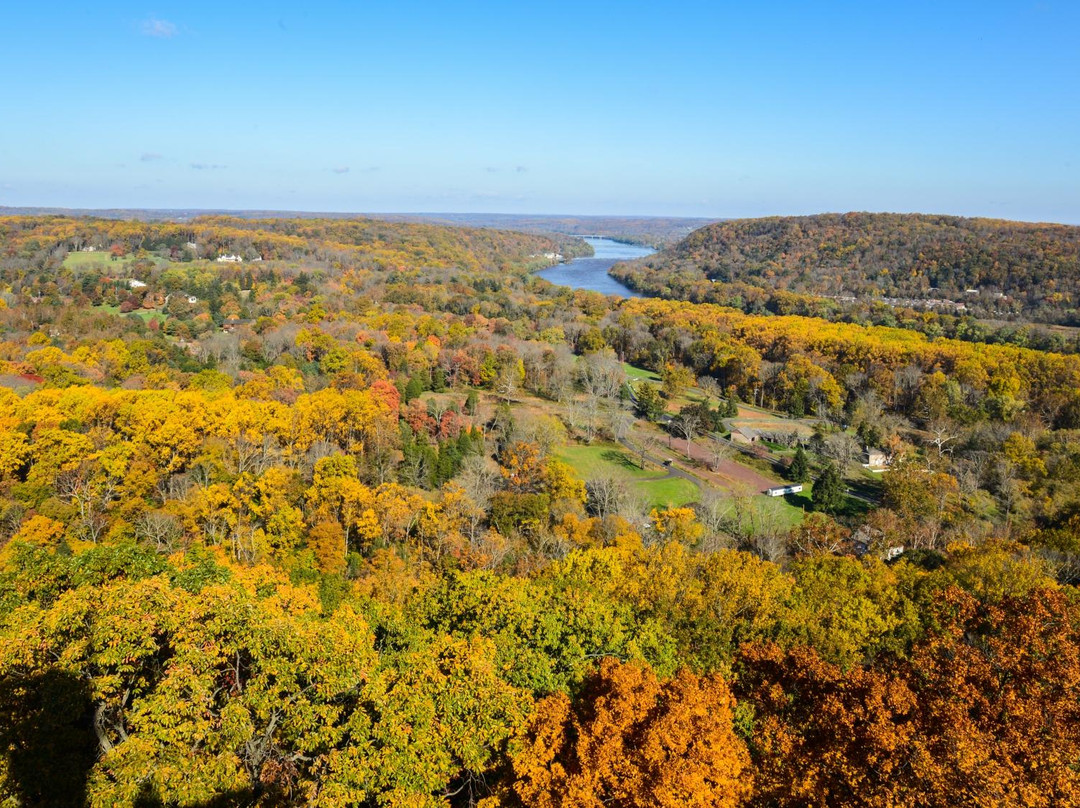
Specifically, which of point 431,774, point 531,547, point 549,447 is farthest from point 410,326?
point 431,774

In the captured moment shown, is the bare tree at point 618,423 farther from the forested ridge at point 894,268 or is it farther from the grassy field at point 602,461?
the forested ridge at point 894,268

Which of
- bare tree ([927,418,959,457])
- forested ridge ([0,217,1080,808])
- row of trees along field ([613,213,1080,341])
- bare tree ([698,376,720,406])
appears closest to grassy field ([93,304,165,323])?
forested ridge ([0,217,1080,808])

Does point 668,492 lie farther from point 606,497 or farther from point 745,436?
point 745,436

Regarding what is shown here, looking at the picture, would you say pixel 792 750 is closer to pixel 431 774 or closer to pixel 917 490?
pixel 431 774

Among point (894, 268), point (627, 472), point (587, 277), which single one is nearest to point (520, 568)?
point (627, 472)

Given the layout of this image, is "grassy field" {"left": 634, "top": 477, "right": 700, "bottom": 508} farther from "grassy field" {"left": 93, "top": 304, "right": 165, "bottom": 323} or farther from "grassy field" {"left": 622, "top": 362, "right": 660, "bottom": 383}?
"grassy field" {"left": 93, "top": 304, "right": 165, "bottom": 323}

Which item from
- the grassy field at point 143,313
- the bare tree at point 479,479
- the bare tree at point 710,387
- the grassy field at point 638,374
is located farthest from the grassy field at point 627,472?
the grassy field at point 143,313
